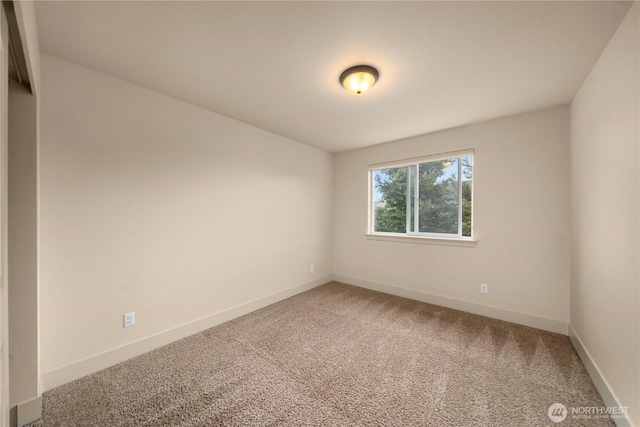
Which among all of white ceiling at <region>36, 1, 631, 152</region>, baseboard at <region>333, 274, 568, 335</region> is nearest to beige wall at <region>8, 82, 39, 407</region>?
white ceiling at <region>36, 1, 631, 152</region>

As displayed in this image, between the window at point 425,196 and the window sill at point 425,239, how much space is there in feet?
0.36

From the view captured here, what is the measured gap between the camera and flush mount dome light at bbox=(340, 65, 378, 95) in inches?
73.2

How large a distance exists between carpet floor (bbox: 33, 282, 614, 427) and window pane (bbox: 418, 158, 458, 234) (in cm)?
126

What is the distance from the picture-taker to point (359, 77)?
1901mm

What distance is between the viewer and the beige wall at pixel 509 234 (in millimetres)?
2549

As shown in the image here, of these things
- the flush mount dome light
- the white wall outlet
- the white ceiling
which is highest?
the white ceiling

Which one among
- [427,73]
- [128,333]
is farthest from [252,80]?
[128,333]

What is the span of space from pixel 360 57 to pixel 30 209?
2319 mm

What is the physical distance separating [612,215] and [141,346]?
3660 mm

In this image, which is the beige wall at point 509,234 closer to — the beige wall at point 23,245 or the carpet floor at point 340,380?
the carpet floor at point 340,380

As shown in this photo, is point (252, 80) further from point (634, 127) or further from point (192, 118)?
point (634, 127)

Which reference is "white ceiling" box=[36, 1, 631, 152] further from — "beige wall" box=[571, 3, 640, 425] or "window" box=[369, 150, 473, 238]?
"window" box=[369, 150, 473, 238]

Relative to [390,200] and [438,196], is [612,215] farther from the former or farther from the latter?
[390,200]

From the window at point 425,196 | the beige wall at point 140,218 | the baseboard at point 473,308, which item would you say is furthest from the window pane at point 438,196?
the beige wall at point 140,218
